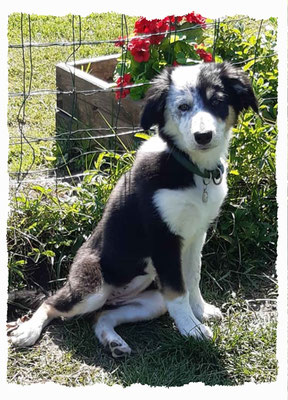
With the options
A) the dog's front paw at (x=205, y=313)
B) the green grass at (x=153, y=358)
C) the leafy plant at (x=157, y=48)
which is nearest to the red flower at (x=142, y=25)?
the leafy plant at (x=157, y=48)

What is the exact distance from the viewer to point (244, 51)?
5.31 m

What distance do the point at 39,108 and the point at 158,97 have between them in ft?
9.59

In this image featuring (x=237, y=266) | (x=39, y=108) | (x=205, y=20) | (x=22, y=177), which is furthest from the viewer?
(x=39, y=108)

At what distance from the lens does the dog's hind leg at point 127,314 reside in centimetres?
359

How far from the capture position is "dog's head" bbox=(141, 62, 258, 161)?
10.7 feet

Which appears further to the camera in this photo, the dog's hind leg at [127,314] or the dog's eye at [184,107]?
the dog's hind leg at [127,314]

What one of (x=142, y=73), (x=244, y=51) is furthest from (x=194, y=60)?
(x=244, y=51)

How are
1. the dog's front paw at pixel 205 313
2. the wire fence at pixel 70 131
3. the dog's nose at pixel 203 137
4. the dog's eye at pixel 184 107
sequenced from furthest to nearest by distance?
the wire fence at pixel 70 131 < the dog's front paw at pixel 205 313 < the dog's eye at pixel 184 107 < the dog's nose at pixel 203 137

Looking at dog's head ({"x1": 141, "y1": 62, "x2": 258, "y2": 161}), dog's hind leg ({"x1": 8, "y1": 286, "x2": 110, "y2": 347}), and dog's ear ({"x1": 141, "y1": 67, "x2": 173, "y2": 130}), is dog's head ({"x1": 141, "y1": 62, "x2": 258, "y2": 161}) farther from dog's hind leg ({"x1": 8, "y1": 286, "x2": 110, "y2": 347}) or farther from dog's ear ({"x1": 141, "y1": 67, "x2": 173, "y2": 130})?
dog's hind leg ({"x1": 8, "y1": 286, "x2": 110, "y2": 347})

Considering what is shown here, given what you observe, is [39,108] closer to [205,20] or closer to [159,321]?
[205,20]

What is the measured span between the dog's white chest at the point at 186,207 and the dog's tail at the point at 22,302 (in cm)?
98

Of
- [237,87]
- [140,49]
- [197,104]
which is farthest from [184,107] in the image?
[140,49]

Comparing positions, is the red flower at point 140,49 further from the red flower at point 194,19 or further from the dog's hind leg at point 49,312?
the dog's hind leg at point 49,312

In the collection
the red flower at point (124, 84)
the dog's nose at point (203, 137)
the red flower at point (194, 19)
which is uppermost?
the red flower at point (194, 19)
